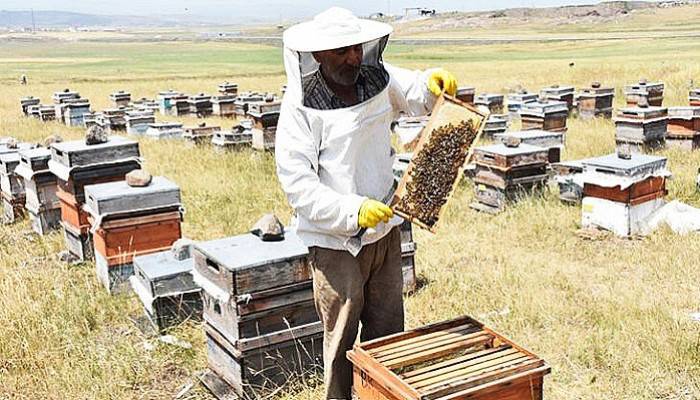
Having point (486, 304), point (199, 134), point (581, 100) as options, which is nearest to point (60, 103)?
point (199, 134)

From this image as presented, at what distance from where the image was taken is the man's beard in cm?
315

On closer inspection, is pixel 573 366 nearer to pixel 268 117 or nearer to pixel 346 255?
pixel 346 255

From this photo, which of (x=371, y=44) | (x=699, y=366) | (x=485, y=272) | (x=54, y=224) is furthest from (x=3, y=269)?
(x=699, y=366)

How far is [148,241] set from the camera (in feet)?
19.7

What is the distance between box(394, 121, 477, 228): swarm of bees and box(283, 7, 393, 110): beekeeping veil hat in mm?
534

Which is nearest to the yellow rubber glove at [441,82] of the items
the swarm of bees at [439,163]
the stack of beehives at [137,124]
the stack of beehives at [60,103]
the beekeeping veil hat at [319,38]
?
the swarm of bees at [439,163]

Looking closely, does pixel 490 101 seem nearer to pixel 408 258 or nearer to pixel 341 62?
pixel 408 258

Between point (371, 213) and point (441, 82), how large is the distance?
0.82m

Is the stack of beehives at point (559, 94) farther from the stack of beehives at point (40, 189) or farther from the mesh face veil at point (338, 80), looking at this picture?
the mesh face veil at point (338, 80)

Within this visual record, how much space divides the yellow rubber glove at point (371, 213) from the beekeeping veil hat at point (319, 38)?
562 mm

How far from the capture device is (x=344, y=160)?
3105 millimetres

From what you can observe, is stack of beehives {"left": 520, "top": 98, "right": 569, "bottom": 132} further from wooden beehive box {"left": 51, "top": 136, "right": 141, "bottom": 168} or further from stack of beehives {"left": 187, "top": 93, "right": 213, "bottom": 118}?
stack of beehives {"left": 187, "top": 93, "right": 213, "bottom": 118}

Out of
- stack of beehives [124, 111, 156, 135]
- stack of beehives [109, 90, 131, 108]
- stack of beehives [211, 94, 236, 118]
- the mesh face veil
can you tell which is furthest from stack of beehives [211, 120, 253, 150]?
the mesh face veil

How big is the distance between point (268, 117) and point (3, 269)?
6.29m
